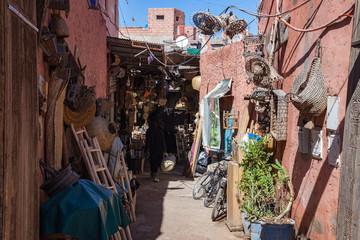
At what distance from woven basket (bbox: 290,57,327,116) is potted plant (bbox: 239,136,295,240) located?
1.40 metres

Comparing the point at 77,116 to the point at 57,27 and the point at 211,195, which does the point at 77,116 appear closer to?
the point at 57,27

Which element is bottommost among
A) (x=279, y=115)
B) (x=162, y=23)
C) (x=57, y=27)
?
(x=279, y=115)

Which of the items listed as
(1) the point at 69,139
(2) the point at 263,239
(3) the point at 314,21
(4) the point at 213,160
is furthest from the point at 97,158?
(4) the point at 213,160

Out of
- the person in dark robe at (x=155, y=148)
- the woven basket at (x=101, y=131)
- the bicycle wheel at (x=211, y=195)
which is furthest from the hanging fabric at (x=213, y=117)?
the woven basket at (x=101, y=131)

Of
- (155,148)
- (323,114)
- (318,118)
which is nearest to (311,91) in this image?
(323,114)

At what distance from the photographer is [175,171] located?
40.3 feet

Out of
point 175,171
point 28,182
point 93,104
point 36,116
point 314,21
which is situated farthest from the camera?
point 175,171

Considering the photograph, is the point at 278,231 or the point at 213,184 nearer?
the point at 278,231

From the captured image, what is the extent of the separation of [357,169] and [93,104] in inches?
143

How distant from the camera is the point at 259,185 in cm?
557

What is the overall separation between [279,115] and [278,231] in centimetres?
182

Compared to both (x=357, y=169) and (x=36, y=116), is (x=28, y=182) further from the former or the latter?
(x=357, y=169)

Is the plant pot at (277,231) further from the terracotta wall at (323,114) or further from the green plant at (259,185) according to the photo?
the green plant at (259,185)

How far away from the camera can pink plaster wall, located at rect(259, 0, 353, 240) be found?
367 cm
